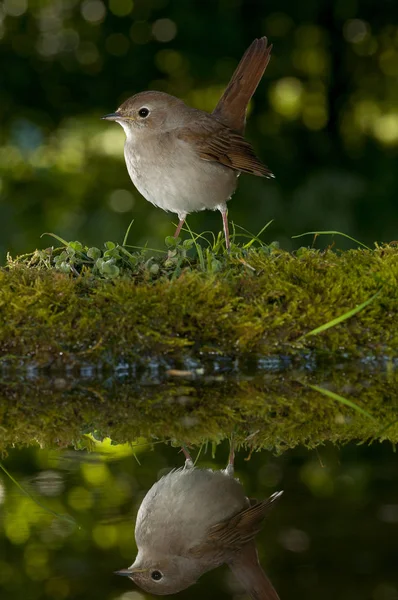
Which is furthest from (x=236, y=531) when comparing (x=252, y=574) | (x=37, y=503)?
(x=37, y=503)

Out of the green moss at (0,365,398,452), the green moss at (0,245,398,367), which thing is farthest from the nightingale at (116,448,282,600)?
the green moss at (0,245,398,367)

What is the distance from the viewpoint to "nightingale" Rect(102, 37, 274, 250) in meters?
6.51

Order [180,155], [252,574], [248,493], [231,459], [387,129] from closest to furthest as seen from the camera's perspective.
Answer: [252,574] < [248,493] < [231,459] < [180,155] < [387,129]

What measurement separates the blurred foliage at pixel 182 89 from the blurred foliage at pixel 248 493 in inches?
321

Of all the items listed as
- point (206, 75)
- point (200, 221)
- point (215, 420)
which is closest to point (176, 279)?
point (215, 420)

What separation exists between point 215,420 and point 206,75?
878cm

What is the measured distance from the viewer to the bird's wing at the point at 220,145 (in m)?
6.68

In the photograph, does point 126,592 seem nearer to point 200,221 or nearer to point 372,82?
point 200,221

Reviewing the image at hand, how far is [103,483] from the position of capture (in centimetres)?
346

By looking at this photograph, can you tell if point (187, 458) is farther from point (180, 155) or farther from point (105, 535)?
point (180, 155)

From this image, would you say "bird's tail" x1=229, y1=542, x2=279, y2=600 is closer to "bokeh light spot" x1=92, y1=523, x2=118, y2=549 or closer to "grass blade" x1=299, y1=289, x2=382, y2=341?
"bokeh light spot" x1=92, y1=523, x2=118, y2=549

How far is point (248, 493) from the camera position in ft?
11.2

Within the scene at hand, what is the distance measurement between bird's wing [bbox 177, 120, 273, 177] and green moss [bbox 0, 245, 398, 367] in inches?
45.2

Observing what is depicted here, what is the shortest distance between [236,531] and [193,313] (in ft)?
7.32
